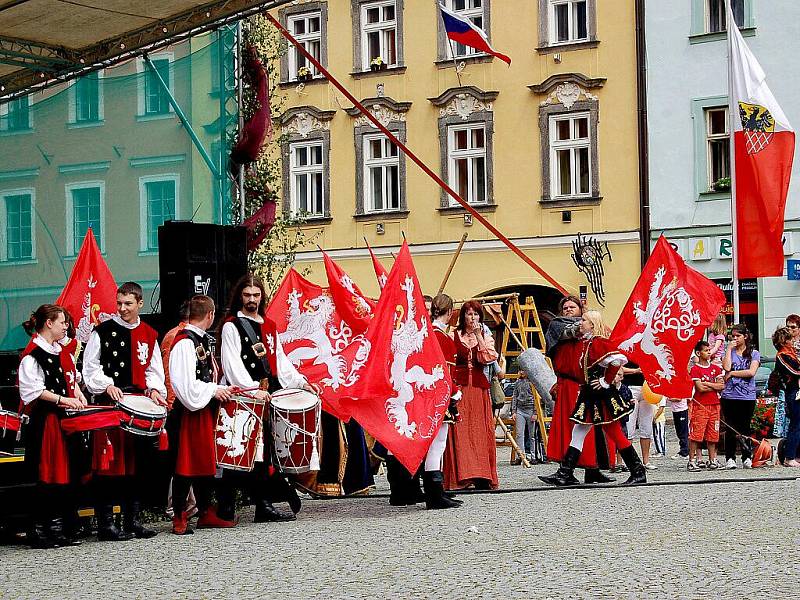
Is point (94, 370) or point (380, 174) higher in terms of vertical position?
point (380, 174)

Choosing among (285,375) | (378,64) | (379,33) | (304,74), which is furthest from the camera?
(304,74)

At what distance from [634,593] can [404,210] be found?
941 inches

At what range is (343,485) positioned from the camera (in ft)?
45.2

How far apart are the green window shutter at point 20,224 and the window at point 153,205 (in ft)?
4.71

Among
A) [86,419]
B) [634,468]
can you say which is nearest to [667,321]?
[634,468]

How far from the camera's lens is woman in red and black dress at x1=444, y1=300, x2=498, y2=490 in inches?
524

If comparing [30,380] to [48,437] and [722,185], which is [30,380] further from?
[722,185]

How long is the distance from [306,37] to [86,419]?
2317cm

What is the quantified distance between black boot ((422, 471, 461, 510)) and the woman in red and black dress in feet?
4.26

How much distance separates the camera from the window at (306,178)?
32.3 metres

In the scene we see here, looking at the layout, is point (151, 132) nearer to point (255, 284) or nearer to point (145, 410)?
point (255, 284)

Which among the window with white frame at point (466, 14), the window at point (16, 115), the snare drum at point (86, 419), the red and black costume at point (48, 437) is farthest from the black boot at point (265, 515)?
the window with white frame at point (466, 14)

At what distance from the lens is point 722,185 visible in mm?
28047

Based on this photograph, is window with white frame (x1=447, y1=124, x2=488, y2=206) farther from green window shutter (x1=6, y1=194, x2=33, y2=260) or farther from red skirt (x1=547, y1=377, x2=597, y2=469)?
red skirt (x1=547, y1=377, x2=597, y2=469)
